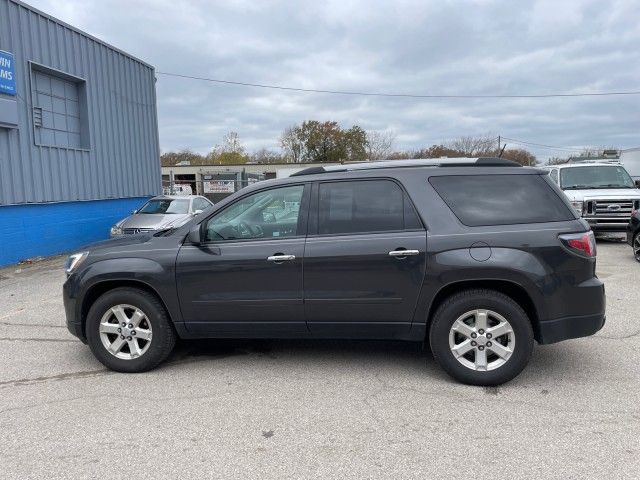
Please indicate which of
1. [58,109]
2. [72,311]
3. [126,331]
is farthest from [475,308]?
[58,109]

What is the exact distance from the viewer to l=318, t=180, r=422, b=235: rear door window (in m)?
4.12

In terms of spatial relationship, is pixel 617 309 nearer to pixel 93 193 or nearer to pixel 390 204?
pixel 390 204

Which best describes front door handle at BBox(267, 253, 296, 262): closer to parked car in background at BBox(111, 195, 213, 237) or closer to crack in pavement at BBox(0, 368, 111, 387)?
crack in pavement at BBox(0, 368, 111, 387)

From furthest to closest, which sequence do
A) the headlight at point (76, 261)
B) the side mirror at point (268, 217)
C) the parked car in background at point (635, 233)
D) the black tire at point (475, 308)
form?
the parked car in background at point (635, 233)
the headlight at point (76, 261)
the side mirror at point (268, 217)
the black tire at point (475, 308)

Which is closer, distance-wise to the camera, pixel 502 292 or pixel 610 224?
pixel 502 292

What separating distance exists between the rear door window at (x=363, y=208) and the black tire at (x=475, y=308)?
2.35ft

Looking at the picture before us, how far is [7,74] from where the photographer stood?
35.2ft

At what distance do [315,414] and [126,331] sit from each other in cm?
190

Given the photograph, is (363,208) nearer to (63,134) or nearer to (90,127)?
(63,134)

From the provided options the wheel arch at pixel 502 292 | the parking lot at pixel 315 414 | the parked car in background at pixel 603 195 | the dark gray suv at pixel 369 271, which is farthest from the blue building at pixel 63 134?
the parked car in background at pixel 603 195

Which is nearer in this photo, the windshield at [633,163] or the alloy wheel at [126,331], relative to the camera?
the alloy wheel at [126,331]

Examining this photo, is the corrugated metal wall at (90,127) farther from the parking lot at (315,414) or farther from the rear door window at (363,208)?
the rear door window at (363,208)

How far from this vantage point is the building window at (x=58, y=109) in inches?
472

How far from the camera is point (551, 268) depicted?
153 inches
